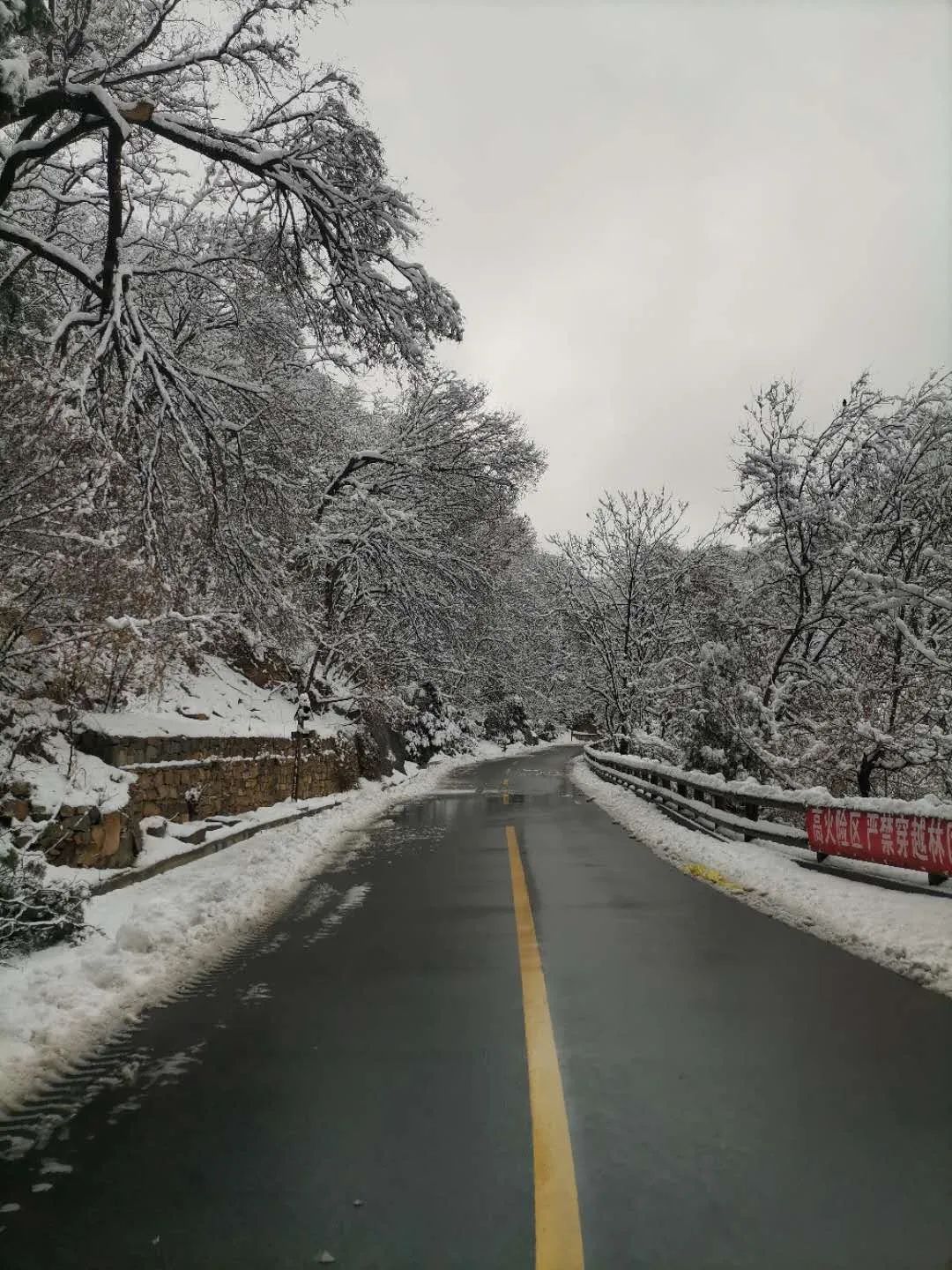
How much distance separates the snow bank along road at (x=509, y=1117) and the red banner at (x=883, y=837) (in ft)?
6.61

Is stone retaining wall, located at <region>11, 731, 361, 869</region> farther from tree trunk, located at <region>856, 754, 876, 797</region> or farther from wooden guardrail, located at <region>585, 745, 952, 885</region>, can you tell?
tree trunk, located at <region>856, 754, 876, 797</region>

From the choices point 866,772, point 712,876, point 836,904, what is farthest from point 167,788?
point 866,772

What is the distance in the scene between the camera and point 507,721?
63.1 metres

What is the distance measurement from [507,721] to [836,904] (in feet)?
181

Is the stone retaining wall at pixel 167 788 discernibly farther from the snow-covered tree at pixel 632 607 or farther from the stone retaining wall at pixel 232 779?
the snow-covered tree at pixel 632 607

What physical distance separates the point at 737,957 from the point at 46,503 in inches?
296

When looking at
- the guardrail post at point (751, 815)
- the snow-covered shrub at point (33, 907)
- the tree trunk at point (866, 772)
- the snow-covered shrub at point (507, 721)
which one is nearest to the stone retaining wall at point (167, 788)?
the snow-covered shrub at point (33, 907)

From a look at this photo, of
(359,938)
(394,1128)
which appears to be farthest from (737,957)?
(394,1128)

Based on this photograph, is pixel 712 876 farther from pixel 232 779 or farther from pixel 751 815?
pixel 232 779

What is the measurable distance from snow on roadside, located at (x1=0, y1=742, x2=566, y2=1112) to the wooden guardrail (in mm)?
6014

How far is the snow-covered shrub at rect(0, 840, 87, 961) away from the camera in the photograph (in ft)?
19.9

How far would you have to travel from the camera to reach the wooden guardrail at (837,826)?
8.05 meters

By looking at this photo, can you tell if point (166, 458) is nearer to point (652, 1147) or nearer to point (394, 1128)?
point (394, 1128)

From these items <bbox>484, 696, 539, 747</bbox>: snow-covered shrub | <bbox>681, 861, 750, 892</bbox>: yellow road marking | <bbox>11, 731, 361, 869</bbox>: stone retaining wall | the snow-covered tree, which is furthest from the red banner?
<bbox>484, 696, 539, 747</bbox>: snow-covered shrub
